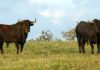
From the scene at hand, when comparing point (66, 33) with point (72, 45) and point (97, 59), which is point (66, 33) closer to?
point (72, 45)

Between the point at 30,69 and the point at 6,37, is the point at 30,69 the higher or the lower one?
the lower one

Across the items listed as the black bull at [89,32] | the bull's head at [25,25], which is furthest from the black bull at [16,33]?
the black bull at [89,32]

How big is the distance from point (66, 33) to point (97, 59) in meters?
44.6

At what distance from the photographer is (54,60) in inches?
735

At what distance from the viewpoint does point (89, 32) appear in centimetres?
2506

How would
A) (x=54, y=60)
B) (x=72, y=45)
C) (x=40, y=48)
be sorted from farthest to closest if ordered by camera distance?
(x=72, y=45) < (x=40, y=48) < (x=54, y=60)

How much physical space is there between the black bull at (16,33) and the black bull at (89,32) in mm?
3033

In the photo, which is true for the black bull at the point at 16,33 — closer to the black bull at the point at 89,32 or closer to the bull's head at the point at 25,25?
the bull's head at the point at 25,25

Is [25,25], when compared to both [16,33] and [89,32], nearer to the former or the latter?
[16,33]

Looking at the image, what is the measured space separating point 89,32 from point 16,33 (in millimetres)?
4144

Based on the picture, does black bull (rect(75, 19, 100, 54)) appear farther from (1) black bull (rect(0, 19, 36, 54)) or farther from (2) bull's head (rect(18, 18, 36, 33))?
(1) black bull (rect(0, 19, 36, 54))

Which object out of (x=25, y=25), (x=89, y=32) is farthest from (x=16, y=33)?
(x=89, y=32)

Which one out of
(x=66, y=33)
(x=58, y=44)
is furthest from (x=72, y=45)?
(x=66, y=33)

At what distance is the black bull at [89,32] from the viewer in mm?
24828
